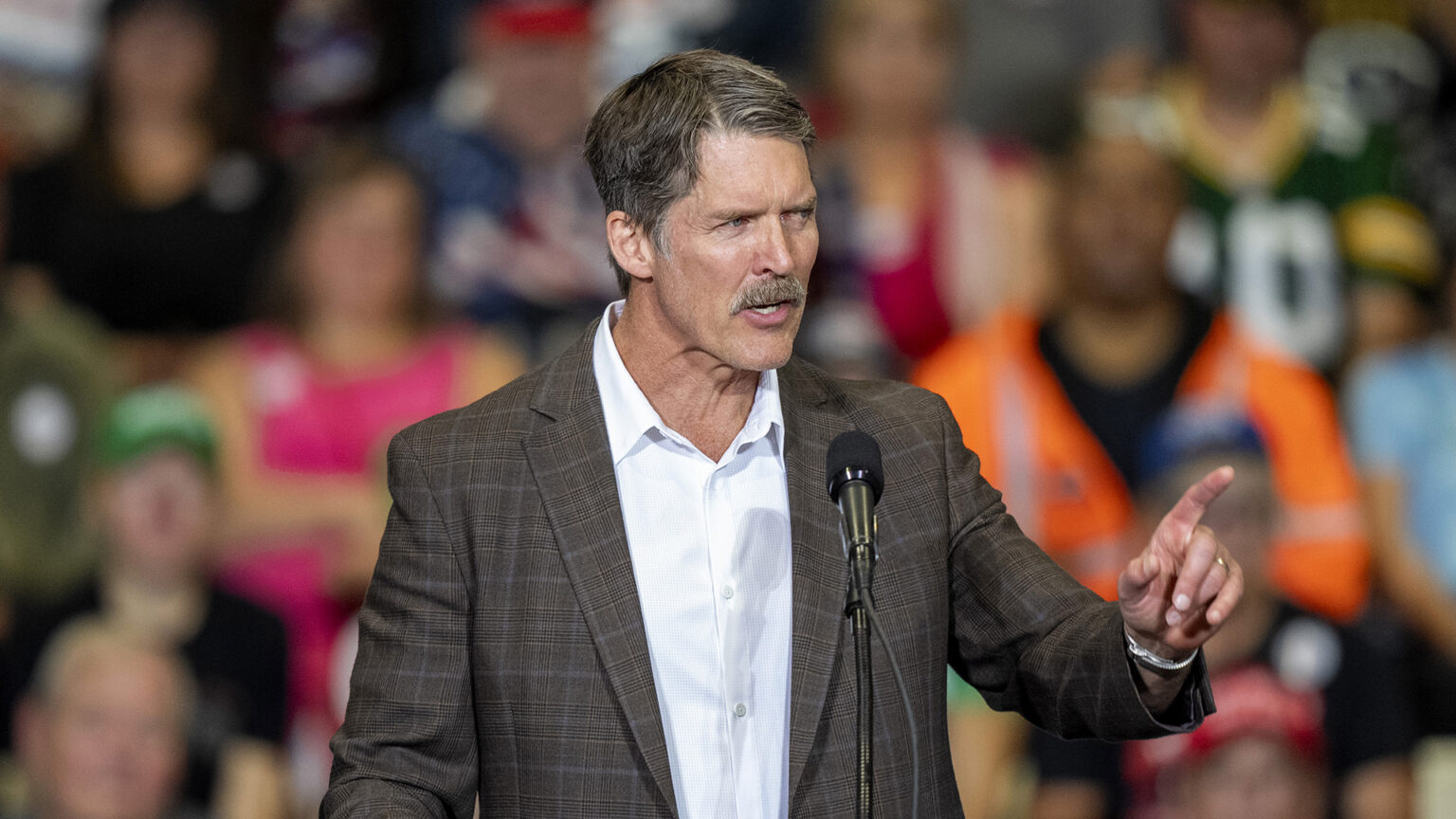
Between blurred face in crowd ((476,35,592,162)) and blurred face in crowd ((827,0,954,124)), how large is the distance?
82cm

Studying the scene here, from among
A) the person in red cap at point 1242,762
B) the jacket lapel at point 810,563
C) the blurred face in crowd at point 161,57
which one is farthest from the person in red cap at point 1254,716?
the blurred face in crowd at point 161,57

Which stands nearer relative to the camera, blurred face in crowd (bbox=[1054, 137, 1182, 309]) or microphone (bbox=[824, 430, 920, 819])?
microphone (bbox=[824, 430, 920, 819])

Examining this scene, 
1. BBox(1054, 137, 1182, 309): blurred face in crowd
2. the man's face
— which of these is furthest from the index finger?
BBox(1054, 137, 1182, 309): blurred face in crowd

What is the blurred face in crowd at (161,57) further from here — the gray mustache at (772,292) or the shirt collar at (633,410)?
the gray mustache at (772,292)

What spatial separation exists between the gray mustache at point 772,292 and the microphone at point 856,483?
28cm

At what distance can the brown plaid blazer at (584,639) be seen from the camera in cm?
166

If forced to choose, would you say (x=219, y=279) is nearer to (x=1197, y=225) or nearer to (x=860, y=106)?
(x=860, y=106)

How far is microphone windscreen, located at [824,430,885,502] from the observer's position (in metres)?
1.54

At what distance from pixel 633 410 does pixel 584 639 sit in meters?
0.33

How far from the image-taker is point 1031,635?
1776 mm

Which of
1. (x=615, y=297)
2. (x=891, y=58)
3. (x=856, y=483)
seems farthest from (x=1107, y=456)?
(x=856, y=483)

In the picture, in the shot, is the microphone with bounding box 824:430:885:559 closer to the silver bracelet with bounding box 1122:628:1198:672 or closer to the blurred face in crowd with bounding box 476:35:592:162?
the silver bracelet with bounding box 1122:628:1198:672

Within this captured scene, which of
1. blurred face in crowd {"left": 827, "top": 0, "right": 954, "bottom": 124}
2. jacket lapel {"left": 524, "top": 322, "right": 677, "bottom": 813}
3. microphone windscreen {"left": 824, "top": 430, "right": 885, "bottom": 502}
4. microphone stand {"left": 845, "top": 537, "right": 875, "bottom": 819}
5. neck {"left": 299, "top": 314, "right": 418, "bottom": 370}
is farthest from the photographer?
blurred face in crowd {"left": 827, "top": 0, "right": 954, "bottom": 124}

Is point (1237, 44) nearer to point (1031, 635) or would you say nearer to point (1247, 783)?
point (1247, 783)
